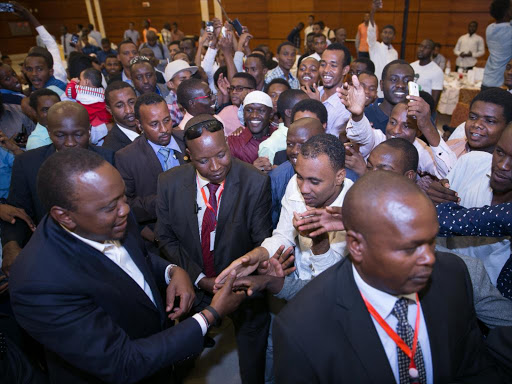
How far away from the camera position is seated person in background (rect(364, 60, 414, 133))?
383 centimetres

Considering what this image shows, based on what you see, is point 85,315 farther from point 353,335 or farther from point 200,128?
point 200,128

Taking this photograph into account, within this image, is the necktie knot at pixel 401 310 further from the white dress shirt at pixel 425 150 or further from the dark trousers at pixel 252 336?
the white dress shirt at pixel 425 150

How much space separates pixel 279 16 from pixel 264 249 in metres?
13.5

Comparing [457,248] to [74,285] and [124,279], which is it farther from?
[74,285]

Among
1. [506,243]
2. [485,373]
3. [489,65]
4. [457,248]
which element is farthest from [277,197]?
[489,65]

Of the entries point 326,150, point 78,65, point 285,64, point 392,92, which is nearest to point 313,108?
point 326,150

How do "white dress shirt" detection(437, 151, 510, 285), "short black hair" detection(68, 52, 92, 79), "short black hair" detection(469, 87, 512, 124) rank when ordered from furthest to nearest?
"short black hair" detection(68, 52, 92, 79), "short black hair" detection(469, 87, 512, 124), "white dress shirt" detection(437, 151, 510, 285)

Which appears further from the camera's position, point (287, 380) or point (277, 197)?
point (277, 197)

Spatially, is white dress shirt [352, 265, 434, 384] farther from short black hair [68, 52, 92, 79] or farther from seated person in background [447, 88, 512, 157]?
short black hair [68, 52, 92, 79]

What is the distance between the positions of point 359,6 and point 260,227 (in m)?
11.9

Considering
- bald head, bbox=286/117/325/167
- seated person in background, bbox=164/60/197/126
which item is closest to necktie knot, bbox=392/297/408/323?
bald head, bbox=286/117/325/167

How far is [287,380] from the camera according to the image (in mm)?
1210

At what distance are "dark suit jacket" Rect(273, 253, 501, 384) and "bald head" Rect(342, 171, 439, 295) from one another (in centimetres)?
14

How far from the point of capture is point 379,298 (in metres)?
1.25
